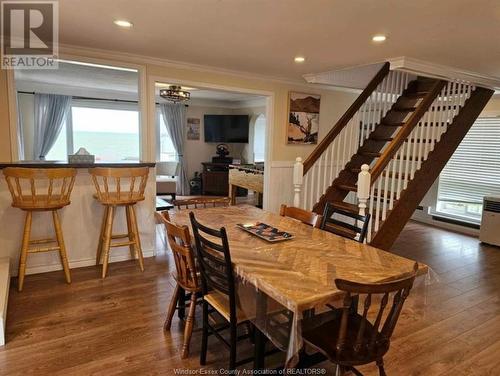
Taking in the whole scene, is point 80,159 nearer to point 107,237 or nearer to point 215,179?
point 107,237

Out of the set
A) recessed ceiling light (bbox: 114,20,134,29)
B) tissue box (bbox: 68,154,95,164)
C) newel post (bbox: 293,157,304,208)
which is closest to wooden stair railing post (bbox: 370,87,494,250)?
newel post (bbox: 293,157,304,208)

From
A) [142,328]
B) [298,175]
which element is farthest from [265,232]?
[298,175]

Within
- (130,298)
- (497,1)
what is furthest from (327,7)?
(130,298)

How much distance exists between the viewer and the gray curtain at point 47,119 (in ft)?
21.9

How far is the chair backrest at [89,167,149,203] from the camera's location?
130 inches

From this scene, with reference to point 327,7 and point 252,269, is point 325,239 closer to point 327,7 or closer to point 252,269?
point 252,269

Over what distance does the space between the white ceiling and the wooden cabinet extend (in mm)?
4932

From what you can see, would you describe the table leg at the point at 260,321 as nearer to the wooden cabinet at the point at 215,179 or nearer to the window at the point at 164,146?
the wooden cabinet at the point at 215,179

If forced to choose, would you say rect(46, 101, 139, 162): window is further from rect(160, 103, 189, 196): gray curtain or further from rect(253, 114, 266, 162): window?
rect(253, 114, 266, 162): window

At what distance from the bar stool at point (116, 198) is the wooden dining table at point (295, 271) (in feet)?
4.95

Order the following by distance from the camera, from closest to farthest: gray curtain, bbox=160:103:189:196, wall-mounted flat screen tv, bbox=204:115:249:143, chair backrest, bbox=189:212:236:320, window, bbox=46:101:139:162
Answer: chair backrest, bbox=189:212:236:320 < window, bbox=46:101:139:162 < gray curtain, bbox=160:103:189:196 < wall-mounted flat screen tv, bbox=204:115:249:143

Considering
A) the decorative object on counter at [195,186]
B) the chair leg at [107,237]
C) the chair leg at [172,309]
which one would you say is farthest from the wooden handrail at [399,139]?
the decorative object on counter at [195,186]

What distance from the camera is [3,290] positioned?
268cm
